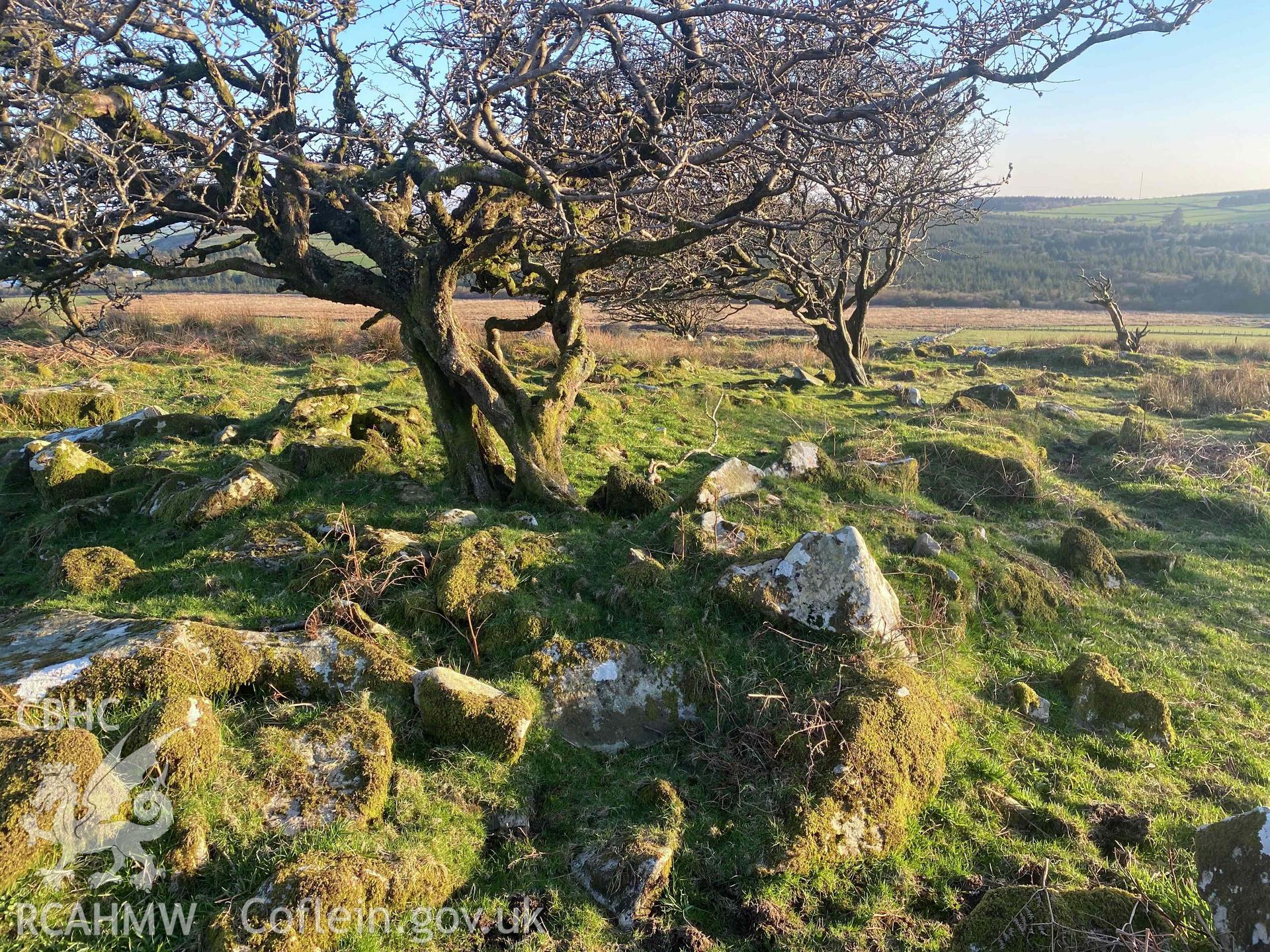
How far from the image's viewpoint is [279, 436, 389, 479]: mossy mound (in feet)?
30.0

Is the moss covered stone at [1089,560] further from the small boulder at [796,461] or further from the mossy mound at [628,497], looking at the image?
the mossy mound at [628,497]

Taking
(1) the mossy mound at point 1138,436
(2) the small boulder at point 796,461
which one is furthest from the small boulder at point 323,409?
(1) the mossy mound at point 1138,436

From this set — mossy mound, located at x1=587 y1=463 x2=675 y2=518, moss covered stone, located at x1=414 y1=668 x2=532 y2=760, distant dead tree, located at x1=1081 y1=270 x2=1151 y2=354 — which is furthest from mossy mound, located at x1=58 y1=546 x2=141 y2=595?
distant dead tree, located at x1=1081 y1=270 x2=1151 y2=354

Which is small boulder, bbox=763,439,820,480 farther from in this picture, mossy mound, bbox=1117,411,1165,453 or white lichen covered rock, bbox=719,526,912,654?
mossy mound, bbox=1117,411,1165,453

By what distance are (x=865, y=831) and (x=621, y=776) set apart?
5.51 feet

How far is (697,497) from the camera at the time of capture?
7785mm

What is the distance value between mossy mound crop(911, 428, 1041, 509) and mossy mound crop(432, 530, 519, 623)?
23.6 feet

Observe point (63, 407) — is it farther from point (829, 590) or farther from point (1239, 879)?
point (1239, 879)

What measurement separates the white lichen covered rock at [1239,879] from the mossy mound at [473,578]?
16.3 ft

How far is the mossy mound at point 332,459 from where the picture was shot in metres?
9.14

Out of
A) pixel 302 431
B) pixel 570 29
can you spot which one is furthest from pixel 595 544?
pixel 302 431

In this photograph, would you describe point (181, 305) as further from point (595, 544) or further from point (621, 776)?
point (621, 776)

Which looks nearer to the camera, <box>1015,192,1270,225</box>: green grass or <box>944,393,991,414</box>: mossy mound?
<box>944,393,991,414</box>: mossy mound

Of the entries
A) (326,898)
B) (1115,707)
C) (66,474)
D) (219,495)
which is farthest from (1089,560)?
(66,474)
